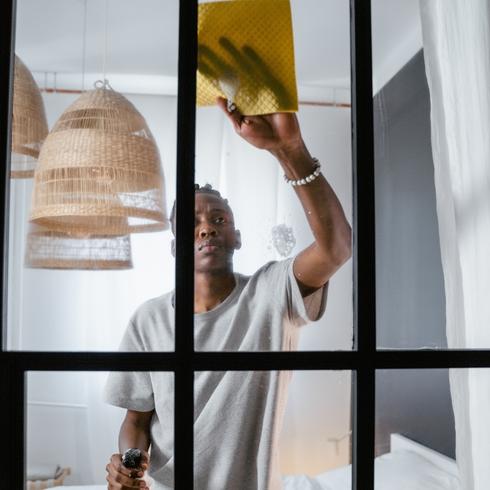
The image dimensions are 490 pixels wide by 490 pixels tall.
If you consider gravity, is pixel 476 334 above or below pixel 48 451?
above

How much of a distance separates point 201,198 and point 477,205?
513 millimetres

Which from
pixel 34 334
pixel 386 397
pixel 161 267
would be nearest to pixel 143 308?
pixel 161 267

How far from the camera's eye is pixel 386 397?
0.95 metres

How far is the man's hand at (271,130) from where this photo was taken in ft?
3.10

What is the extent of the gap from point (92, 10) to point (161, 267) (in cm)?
45

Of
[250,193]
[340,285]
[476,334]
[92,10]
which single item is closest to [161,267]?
[250,193]

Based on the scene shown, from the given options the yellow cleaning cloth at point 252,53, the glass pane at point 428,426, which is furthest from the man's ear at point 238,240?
the glass pane at point 428,426

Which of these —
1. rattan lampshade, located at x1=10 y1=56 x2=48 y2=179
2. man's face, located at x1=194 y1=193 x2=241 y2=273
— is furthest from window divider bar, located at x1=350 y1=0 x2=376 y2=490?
rattan lampshade, located at x1=10 y1=56 x2=48 y2=179

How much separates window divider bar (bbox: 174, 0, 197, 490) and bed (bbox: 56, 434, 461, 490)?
19 cm

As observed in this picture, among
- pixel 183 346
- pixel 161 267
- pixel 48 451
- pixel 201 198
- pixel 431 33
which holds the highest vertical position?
pixel 431 33

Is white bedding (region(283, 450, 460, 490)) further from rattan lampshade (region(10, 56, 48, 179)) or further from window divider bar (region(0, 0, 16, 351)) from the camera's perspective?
rattan lampshade (region(10, 56, 48, 179))

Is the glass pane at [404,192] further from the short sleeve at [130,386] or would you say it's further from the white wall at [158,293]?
the short sleeve at [130,386]

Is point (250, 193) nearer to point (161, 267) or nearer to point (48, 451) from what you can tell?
point (161, 267)

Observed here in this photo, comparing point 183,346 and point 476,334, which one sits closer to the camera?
point 183,346
